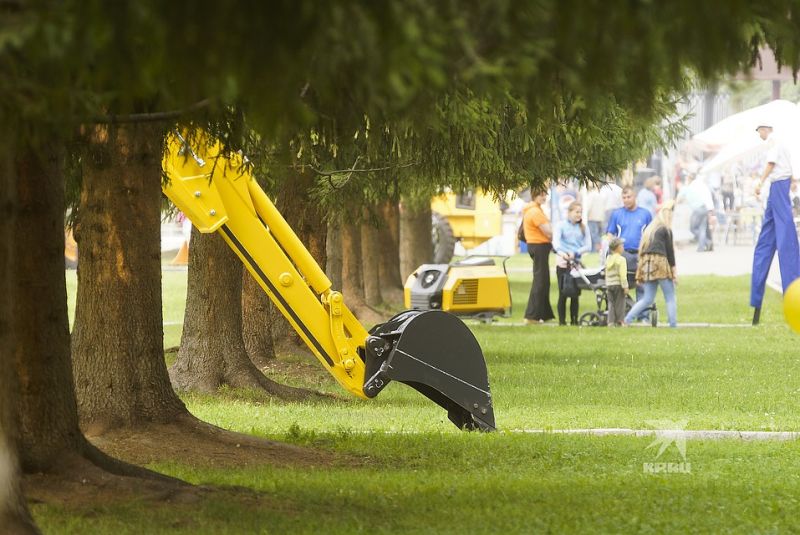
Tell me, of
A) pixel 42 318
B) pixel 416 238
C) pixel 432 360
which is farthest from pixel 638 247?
pixel 42 318

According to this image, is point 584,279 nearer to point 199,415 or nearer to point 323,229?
point 323,229

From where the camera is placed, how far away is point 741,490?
29.8 ft

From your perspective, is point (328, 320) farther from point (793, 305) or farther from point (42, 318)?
point (42, 318)

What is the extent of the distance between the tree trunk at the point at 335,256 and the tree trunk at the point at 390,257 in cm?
610

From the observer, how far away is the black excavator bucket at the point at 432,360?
430 inches

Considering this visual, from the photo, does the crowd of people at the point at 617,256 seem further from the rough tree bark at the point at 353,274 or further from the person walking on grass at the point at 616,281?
the rough tree bark at the point at 353,274

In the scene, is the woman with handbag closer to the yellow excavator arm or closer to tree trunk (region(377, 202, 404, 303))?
tree trunk (region(377, 202, 404, 303))

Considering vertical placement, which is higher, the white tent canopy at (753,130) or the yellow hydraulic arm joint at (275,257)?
the white tent canopy at (753,130)

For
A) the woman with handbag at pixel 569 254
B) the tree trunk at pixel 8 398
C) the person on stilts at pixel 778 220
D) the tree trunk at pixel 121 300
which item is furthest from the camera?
the woman with handbag at pixel 569 254

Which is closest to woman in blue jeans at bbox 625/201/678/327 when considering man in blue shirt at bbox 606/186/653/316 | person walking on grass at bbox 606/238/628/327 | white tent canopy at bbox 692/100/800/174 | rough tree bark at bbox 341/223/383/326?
person walking on grass at bbox 606/238/628/327

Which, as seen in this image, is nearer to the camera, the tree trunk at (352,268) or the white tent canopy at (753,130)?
the tree trunk at (352,268)
